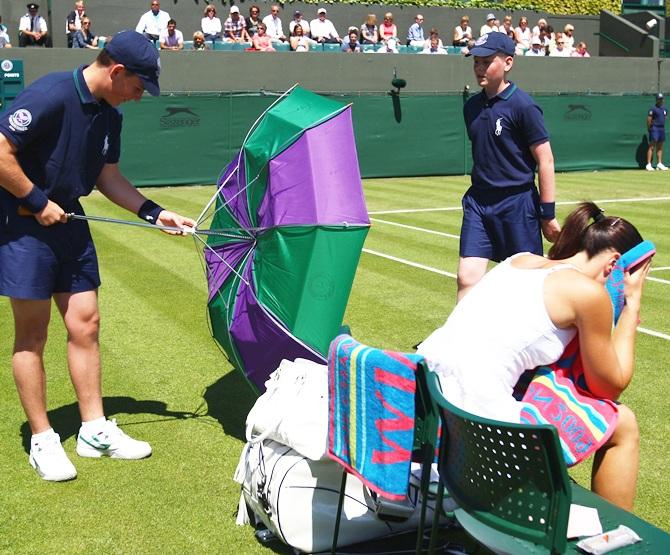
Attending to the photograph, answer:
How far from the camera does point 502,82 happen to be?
7.11 metres

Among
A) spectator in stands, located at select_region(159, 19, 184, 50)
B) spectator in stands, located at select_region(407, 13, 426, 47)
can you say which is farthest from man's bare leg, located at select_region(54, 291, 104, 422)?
spectator in stands, located at select_region(407, 13, 426, 47)

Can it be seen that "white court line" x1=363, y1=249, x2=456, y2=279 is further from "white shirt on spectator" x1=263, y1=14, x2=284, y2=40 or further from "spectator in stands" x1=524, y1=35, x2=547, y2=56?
"spectator in stands" x1=524, y1=35, x2=547, y2=56

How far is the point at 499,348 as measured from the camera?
3.79 metres

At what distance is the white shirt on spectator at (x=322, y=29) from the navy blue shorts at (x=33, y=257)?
23.7 metres

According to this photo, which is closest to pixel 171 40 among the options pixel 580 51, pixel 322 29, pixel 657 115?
pixel 322 29

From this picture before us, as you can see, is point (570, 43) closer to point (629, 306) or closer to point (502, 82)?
point (502, 82)

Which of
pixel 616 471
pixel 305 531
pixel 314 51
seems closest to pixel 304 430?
pixel 305 531

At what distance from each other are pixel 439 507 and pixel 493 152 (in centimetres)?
411

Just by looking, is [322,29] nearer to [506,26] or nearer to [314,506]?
[506,26]

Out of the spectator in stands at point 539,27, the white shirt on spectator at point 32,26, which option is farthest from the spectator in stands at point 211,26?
the spectator in stands at point 539,27

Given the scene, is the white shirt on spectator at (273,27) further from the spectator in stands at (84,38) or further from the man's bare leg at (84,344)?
the man's bare leg at (84,344)

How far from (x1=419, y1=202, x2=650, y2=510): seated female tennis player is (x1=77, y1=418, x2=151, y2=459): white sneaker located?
7.02 feet

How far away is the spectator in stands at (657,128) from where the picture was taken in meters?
27.5

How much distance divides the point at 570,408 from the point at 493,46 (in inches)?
148
